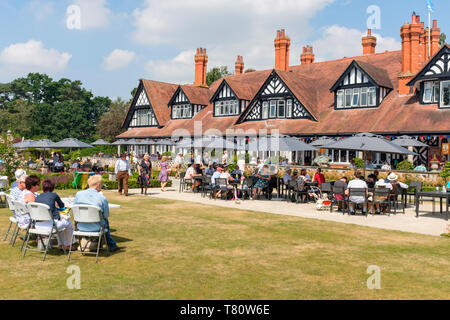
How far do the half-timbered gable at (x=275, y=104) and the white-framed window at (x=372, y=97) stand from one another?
4336 millimetres

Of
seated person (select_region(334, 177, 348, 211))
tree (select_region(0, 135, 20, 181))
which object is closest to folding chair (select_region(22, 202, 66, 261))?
seated person (select_region(334, 177, 348, 211))

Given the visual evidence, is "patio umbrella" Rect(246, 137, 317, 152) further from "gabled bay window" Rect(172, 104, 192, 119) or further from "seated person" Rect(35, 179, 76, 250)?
"gabled bay window" Rect(172, 104, 192, 119)

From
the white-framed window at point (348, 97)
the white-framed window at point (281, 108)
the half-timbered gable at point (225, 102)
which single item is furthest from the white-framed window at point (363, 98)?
the half-timbered gable at point (225, 102)

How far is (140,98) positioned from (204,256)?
40.7 m

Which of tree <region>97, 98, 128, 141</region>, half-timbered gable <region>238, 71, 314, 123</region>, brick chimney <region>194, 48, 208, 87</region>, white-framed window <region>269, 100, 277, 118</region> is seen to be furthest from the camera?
tree <region>97, 98, 128, 141</region>

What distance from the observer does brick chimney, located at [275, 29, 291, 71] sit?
37.3 meters

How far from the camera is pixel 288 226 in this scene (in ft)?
36.1

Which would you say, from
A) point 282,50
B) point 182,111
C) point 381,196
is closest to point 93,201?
point 381,196

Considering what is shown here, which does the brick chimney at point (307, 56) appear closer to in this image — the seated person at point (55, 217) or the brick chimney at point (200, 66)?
the brick chimney at point (200, 66)

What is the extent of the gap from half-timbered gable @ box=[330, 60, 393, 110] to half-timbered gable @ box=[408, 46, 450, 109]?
2908 millimetres
